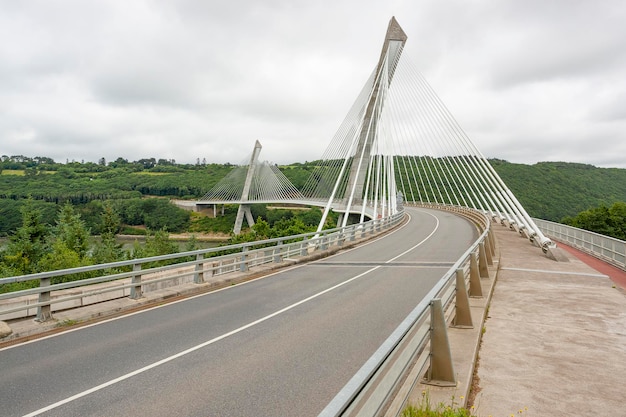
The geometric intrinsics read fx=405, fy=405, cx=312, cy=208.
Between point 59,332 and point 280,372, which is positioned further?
point 59,332

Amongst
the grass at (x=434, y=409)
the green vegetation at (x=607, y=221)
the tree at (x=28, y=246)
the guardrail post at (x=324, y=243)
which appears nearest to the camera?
the grass at (x=434, y=409)

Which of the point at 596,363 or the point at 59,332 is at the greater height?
the point at 596,363

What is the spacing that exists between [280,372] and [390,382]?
9.62 feet

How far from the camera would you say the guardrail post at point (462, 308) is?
626 cm

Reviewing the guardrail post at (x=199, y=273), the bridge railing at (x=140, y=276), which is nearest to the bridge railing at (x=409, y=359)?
the bridge railing at (x=140, y=276)

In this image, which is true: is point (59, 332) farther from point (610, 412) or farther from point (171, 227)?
point (171, 227)

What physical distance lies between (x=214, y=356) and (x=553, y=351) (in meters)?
5.08

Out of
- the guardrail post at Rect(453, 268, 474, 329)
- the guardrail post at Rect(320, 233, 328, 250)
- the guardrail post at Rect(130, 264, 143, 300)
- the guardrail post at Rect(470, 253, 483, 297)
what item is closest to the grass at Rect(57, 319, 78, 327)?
the guardrail post at Rect(130, 264, 143, 300)

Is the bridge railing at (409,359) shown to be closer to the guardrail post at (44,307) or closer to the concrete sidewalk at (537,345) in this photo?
the concrete sidewalk at (537,345)

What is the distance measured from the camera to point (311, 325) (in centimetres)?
812

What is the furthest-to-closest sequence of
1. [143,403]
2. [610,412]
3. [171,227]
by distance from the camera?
[171,227], [143,403], [610,412]

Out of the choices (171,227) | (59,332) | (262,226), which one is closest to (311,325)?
(59,332)

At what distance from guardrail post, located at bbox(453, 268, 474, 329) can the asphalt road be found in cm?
142

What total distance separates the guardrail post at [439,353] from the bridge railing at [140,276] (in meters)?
6.03
